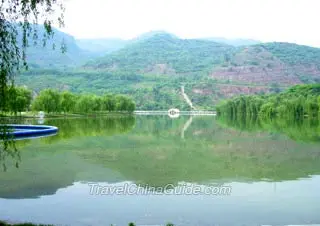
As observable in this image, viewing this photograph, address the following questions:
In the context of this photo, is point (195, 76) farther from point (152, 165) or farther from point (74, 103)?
point (152, 165)

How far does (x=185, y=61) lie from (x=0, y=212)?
→ 625 feet

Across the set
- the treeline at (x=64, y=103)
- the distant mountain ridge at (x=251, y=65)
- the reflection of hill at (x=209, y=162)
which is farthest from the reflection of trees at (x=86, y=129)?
the distant mountain ridge at (x=251, y=65)

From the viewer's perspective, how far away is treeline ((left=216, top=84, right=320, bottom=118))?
70625mm

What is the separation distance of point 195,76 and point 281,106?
92742mm

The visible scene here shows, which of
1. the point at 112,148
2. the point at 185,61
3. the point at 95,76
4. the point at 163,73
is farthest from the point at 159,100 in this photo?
the point at 112,148

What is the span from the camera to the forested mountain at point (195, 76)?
13188 centimetres

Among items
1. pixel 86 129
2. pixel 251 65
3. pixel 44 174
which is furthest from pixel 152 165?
pixel 251 65

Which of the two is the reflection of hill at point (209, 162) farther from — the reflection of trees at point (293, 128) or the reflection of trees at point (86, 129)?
the reflection of trees at point (86, 129)

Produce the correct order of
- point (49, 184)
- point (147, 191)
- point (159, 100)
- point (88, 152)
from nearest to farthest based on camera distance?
1. point (147, 191)
2. point (49, 184)
3. point (88, 152)
4. point (159, 100)

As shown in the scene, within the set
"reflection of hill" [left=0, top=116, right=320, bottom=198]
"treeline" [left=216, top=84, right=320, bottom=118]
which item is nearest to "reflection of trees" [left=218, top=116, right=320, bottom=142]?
"reflection of hill" [left=0, top=116, right=320, bottom=198]

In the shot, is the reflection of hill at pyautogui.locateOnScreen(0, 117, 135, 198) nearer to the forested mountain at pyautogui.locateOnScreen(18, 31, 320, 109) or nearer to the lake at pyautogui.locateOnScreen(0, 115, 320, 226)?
the lake at pyautogui.locateOnScreen(0, 115, 320, 226)

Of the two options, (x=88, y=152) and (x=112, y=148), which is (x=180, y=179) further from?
(x=112, y=148)

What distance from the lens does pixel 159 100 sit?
5123 inches

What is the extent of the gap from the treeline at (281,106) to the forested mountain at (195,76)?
3354cm
